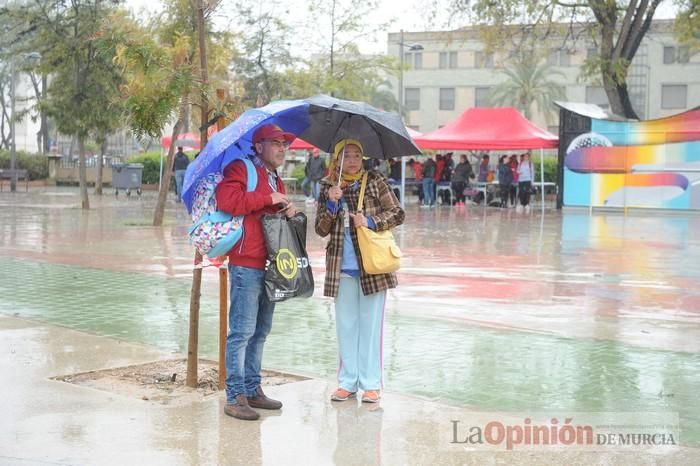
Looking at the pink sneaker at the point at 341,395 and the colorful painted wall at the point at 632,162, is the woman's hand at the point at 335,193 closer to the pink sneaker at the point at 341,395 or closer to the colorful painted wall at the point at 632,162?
the pink sneaker at the point at 341,395

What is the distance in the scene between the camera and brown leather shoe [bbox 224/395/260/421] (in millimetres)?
6086

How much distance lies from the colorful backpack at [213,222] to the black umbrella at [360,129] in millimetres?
695

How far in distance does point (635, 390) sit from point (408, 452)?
2.23m

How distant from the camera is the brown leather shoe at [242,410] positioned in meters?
6.09

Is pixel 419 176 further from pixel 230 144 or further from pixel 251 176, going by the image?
pixel 230 144

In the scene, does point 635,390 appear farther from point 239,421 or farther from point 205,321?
point 205,321

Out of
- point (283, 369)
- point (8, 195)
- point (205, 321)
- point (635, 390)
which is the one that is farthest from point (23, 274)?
point (8, 195)

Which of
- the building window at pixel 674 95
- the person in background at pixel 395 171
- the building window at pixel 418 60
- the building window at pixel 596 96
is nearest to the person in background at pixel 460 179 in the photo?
the person in background at pixel 395 171

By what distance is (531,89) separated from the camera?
72.8 metres

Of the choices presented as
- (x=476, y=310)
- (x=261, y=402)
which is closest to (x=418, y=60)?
(x=476, y=310)

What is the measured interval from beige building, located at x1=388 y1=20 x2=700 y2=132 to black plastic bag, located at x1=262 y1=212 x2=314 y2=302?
66.5 m

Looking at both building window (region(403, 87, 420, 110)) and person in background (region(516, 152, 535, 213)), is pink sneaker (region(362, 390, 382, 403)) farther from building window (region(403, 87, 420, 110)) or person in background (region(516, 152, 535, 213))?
building window (region(403, 87, 420, 110))

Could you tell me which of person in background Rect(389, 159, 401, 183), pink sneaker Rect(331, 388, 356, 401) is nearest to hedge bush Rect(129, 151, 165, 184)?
person in background Rect(389, 159, 401, 183)

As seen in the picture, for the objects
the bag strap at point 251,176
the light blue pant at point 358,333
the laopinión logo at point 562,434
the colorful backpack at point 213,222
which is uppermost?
the bag strap at point 251,176
